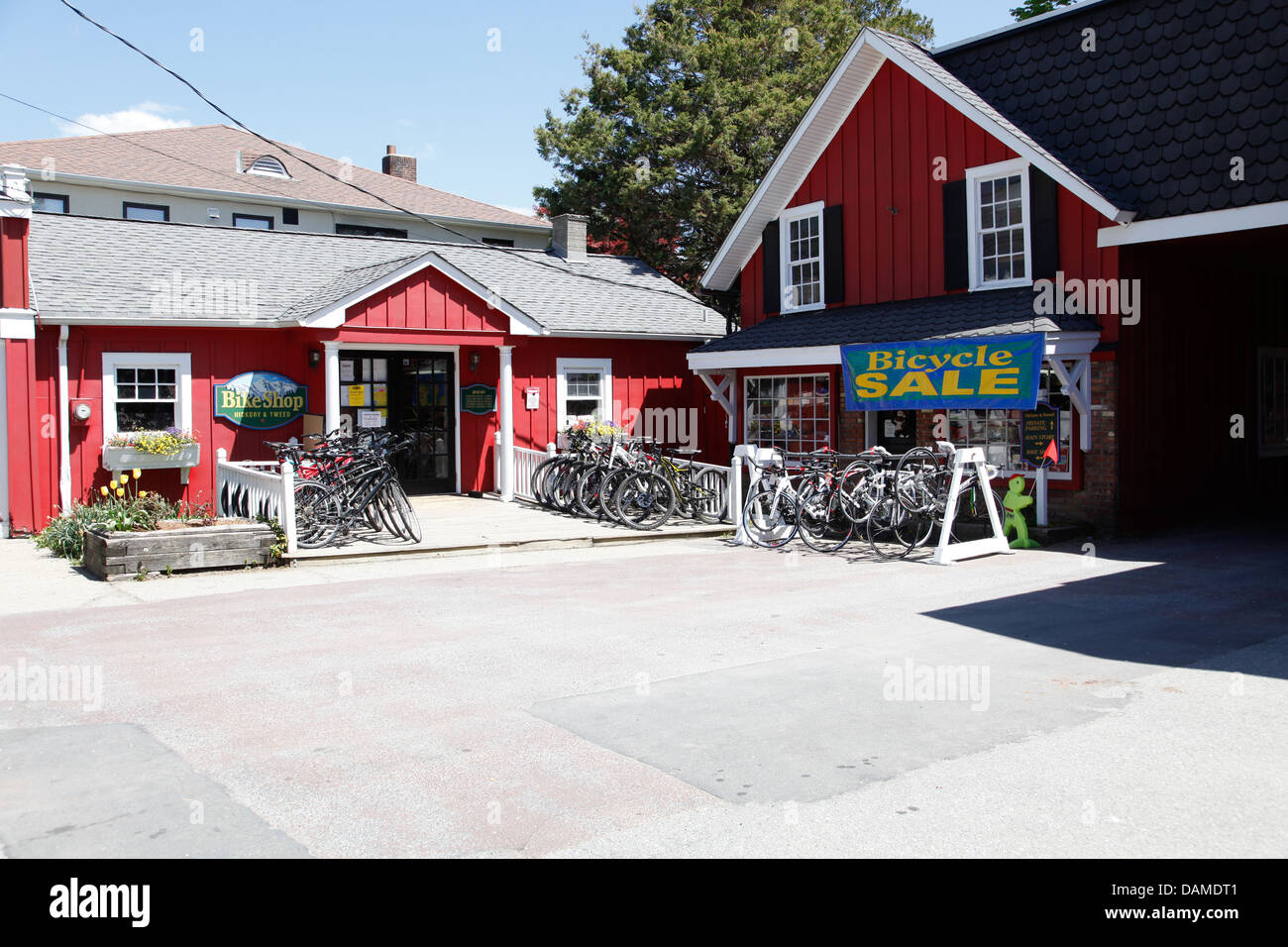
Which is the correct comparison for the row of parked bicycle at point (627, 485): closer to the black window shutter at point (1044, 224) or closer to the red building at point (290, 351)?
the red building at point (290, 351)

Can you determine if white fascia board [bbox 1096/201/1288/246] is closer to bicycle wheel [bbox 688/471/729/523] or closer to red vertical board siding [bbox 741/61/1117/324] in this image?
red vertical board siding [bbox 741/61/1117/324]


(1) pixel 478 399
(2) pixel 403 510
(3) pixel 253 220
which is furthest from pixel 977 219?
(3) pixel 253 220

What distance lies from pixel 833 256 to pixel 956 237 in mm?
2580

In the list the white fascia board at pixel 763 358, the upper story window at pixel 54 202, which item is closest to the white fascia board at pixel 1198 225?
the white fascia board at pixel 763 358

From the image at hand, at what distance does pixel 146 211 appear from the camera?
28.2 meters

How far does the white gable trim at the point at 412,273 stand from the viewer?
51.3 ft

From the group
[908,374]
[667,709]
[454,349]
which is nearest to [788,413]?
[908,374]

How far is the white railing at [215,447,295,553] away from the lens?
12039mm

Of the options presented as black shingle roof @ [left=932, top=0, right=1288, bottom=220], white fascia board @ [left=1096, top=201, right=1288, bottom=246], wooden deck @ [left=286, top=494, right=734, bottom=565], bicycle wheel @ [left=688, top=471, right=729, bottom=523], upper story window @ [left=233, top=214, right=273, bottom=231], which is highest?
upper story window @ [left=233, top=214, right=273, bottom=231]

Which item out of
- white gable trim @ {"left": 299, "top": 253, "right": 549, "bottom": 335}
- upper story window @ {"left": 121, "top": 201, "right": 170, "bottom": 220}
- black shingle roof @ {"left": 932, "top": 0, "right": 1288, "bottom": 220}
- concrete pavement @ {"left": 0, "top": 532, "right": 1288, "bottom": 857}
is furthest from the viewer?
upper story window @ {"left": 121, "top": 201, "right": 170, "bottom": 220}

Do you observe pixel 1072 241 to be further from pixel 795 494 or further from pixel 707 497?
pixel 707 497

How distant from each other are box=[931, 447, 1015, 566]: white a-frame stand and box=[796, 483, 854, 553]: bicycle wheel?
3.80 ft

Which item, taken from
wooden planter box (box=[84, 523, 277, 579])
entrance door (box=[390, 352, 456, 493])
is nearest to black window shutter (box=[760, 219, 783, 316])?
entrance door (box=[390, 352, 456, 493])

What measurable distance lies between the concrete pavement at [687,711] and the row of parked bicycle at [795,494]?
2.10 metres
